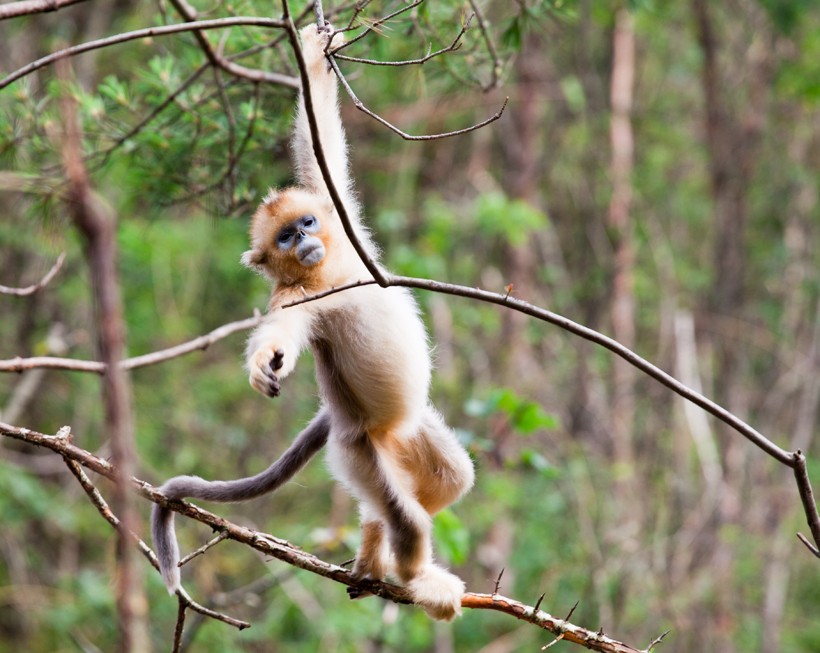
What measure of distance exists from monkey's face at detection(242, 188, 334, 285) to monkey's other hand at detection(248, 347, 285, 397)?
0.87m

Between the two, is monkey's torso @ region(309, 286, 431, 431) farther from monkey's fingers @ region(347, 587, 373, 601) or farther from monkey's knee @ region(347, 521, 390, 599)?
monkey's fingers @ region(347, 587, 373, 601)

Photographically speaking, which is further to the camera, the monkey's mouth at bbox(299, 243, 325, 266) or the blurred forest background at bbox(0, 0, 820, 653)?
the blurred forest background at bbox(0, 0, 820, 653)

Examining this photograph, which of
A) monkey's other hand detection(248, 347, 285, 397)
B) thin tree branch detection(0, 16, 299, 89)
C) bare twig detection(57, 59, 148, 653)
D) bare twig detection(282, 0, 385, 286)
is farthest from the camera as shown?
monkey's other hand detection(248, 347, 285, 397)

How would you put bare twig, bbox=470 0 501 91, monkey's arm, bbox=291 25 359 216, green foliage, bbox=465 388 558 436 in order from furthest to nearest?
green foliage, bbox=465 388 558 436 < bare twig, bbox=470 0 501 91 < monkey's arm, bbox=291 25 359 216

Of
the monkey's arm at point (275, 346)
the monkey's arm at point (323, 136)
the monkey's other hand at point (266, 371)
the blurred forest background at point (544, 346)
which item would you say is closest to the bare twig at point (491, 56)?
the monkey's arm at point (323, 136)

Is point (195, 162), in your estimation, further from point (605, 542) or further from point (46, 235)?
point (605, 542)

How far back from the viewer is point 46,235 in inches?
169

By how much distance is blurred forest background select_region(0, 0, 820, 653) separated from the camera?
319 inches

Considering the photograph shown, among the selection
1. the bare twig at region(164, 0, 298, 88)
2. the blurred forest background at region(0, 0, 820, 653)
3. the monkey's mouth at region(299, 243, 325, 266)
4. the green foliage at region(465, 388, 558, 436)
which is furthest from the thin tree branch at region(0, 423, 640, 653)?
the blurred forest background at region(0, 0, 820, 653)

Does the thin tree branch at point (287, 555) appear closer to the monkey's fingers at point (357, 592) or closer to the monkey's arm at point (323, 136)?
the monkey's fingers at point (357, 592)

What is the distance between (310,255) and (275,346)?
2.42 feet

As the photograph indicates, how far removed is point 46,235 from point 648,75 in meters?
10.3

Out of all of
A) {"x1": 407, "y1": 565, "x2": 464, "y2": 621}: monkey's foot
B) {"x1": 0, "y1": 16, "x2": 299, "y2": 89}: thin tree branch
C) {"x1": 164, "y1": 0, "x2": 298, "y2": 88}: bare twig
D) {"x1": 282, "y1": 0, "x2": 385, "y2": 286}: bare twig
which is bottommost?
{"x1": 407, "y1": 565, "x2": 464, "y2": 621}: monkey's foot

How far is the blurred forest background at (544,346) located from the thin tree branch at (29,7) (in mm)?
3569
